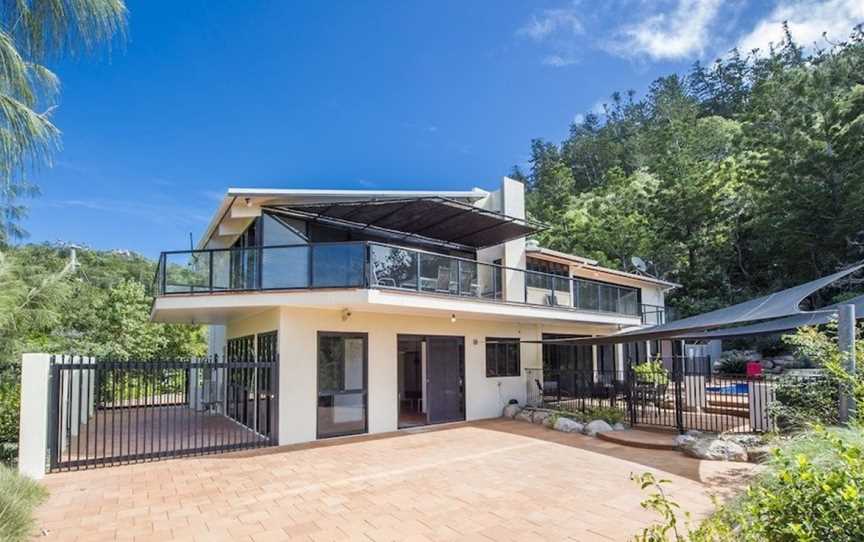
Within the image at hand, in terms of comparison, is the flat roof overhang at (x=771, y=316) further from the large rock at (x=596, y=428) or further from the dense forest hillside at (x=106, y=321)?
the dense forest hillside at (x=106, y=321)

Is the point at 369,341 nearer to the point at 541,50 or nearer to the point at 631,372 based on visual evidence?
the point at 631,372

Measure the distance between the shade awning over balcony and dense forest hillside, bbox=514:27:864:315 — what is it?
19.0 metres

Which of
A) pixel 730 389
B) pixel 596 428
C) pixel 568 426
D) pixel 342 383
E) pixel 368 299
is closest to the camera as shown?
pixel 368 299

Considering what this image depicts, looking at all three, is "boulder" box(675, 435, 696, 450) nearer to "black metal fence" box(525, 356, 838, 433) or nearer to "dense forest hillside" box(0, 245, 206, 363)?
"black metal fence" box(525, 356, 838, 433)

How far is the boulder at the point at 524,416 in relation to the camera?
14417 millimetres

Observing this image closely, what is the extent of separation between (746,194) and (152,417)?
111 feet

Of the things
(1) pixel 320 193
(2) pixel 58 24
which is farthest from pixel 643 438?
(2) pixel 58 24

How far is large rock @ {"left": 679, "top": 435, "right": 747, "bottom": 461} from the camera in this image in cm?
902

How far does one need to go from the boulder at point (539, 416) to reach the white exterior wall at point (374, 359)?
5.30ft

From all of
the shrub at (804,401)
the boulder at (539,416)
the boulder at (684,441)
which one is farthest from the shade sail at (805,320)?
the boulder at (539,416)

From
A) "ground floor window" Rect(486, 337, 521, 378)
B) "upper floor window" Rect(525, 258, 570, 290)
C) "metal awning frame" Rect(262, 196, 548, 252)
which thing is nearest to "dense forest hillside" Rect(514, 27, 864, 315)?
"upper floor window" Rect(525, 258, 570, 290)

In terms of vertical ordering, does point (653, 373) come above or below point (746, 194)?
below

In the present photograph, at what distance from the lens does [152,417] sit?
31.9ft

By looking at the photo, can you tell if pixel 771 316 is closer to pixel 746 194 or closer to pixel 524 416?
pixel 524 416
